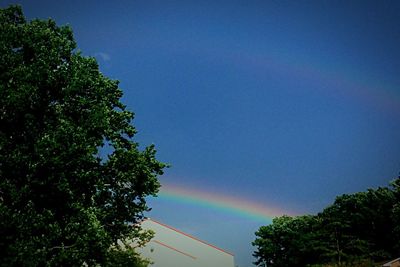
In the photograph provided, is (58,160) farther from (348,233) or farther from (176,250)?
(348,233)

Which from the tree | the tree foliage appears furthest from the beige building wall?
the tree

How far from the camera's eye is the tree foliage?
6912 centimetres

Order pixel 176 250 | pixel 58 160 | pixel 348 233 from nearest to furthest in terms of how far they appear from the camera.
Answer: pixel 58 160, pixel 176 250, pixel 348 233

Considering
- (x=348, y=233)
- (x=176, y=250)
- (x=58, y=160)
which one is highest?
(x=348, y=233)

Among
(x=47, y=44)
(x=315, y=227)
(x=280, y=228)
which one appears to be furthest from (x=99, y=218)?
(x=280, y=228)

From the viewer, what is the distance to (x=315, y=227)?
81938 mm

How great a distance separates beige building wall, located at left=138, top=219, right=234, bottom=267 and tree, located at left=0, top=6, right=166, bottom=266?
34708 millimetres

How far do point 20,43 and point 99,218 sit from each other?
11658mm

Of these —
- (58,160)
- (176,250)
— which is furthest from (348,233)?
(58,160)

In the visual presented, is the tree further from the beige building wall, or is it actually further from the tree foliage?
the tree foliage

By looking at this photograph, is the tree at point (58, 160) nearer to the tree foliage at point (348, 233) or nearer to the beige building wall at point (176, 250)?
the beige building wall at point (176, 250)

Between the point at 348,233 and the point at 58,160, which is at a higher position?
the point at 348,233

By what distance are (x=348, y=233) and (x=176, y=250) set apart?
1472 inches

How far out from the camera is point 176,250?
59.9m
